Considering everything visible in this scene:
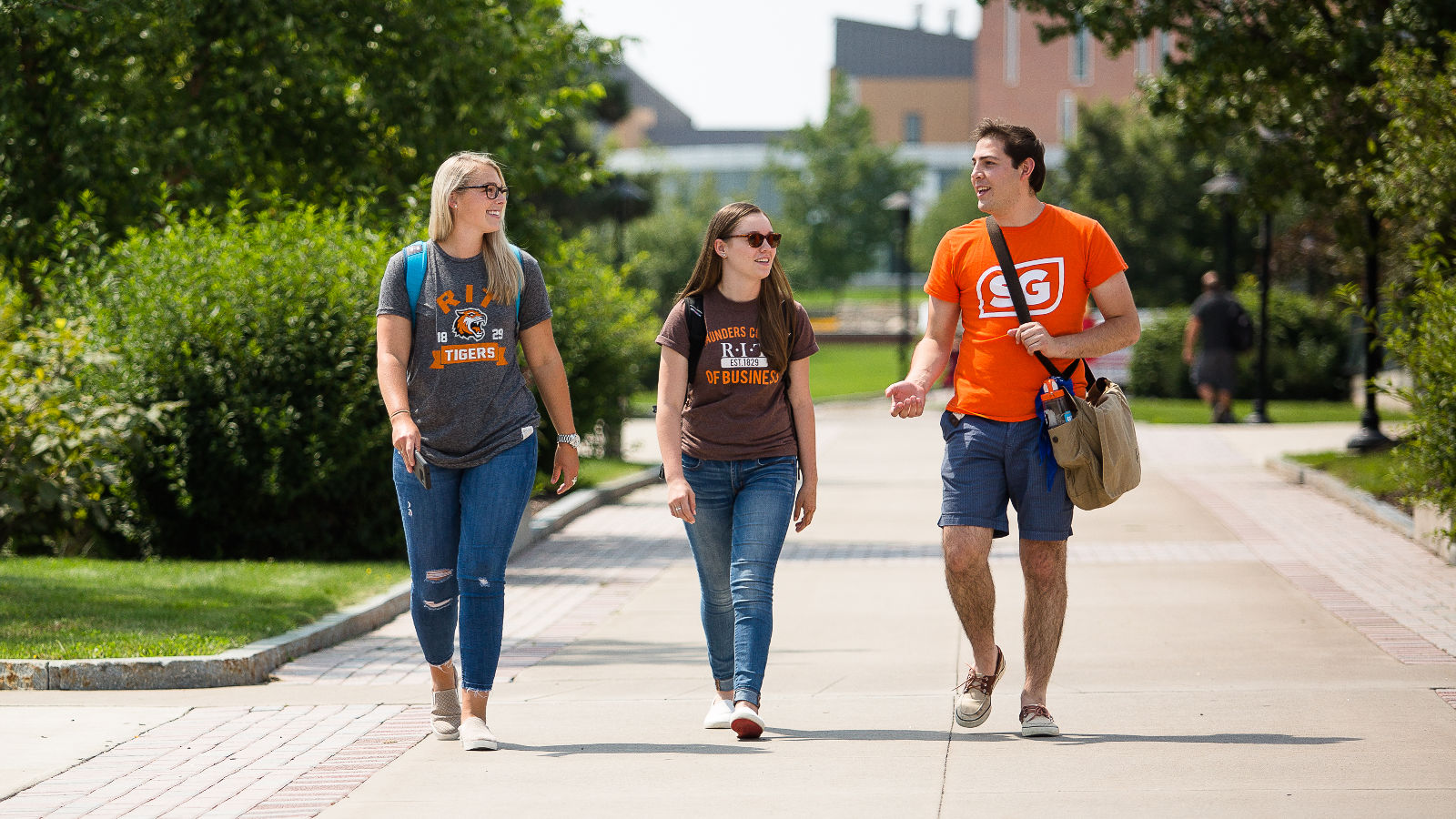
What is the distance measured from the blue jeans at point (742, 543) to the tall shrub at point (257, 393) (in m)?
4.95

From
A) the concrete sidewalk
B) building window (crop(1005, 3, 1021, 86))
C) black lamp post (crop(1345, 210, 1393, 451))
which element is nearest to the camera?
the concrete sidewalk

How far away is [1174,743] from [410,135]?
9241 mm

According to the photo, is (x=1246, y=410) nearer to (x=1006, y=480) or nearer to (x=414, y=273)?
(x=1006, y=480)

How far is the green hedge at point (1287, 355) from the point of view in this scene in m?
27.3

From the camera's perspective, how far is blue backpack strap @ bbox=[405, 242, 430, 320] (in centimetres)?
545

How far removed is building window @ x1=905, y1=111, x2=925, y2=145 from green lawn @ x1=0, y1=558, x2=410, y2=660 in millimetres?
90419

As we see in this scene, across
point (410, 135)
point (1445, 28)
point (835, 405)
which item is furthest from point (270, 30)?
point (835, 405)

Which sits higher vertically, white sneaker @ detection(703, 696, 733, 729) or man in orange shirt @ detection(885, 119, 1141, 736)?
man in orange shirt @ detection(885, 119, 1141, 736)

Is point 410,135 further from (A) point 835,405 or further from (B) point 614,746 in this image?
(A) point 835,405

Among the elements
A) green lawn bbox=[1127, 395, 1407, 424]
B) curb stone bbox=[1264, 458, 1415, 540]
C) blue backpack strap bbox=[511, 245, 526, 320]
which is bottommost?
green lawn bbox=[1127, 395, 1407, 424]

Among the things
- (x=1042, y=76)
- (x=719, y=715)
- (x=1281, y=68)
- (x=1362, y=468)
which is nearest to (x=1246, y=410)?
(x=1362, y=468)

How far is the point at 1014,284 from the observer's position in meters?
5.36

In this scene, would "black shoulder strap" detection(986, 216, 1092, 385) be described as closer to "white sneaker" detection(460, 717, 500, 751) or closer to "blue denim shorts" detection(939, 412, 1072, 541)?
"blue denim shorts" detection(939, 412, 1072, 541)

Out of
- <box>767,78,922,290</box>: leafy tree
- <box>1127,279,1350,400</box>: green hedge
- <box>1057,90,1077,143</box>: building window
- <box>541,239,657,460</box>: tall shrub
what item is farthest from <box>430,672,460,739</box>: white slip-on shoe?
<box>1057,90,1077,143</box>: building window
